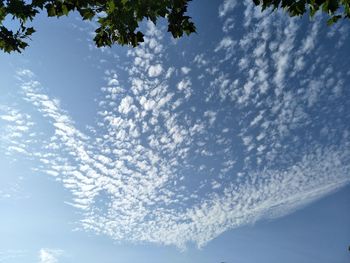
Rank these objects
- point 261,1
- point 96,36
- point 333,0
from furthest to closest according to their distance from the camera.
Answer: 1. point 96,36
2. point 261,1
3. point 333,0

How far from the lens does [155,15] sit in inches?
351

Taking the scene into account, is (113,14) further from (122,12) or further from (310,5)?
(310,5)

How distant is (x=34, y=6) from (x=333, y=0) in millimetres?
7805

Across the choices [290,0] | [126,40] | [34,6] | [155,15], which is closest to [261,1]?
[290,0]

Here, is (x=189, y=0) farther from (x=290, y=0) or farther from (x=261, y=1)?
(x=290, y=0)

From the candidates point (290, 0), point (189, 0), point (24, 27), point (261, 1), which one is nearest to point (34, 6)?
point (24, 27)

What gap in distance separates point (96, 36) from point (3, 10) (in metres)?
2.60

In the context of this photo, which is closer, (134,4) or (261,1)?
(134,4)

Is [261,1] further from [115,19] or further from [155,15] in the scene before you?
[115,19]

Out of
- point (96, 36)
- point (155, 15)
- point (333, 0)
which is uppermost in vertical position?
point (96, 36)

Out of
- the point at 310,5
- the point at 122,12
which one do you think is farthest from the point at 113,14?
the point at 310,5

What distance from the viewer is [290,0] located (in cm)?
857

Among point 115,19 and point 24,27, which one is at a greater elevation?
point 24,27

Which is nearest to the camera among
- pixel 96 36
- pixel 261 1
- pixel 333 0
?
pixel 333 0
